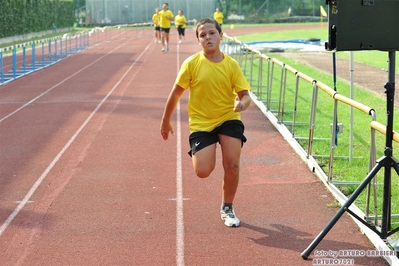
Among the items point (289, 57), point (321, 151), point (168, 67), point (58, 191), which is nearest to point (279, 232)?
point (58, 191)

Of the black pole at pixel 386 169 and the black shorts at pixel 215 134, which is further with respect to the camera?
the black shorts at pixel 215 134

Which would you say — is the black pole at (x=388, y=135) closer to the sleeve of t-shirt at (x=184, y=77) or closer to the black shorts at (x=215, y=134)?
the black shorts at (x=215, y=134)

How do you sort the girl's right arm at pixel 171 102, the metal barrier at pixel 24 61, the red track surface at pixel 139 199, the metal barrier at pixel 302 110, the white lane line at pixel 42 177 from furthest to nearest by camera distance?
the metal barrier at pixel 24 61, the metal barrier at pixel 302 110, the white lane line at pixel 42 177, the girl's right arm at pixel 171 102, the red track surface at pixel 139 199

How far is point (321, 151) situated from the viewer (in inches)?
385

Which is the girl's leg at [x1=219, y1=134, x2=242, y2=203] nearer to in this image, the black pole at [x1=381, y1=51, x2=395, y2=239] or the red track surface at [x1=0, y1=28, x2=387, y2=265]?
the red track surface at [x1=0, y1=28, x2=387, y2=265]

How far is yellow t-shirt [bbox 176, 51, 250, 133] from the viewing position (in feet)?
21.6

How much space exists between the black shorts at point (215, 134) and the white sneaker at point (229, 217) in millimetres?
630

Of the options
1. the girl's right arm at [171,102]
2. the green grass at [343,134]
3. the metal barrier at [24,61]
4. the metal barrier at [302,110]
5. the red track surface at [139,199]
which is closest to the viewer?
the red track surface at [139,199]

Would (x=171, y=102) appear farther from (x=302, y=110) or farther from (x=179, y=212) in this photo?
(x=302, y=110)

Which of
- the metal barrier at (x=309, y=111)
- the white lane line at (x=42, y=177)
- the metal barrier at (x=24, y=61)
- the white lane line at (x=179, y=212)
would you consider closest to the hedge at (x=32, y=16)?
the metal barrier at (x=24, y=61)

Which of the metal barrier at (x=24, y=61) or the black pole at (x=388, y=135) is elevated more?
the black pole at (x=388, y=135)

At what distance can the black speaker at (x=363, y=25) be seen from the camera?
5.33 m

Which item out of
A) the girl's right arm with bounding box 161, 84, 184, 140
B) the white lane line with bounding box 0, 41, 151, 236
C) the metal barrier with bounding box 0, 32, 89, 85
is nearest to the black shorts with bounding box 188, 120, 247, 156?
the girl's right arm with bounding box 161, 84, 184, 140

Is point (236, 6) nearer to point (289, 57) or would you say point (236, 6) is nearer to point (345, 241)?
point (289, 57)
